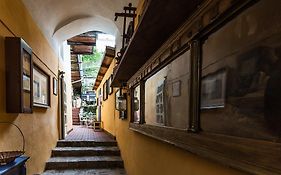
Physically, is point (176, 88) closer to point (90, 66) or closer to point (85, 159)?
point (85, 159)

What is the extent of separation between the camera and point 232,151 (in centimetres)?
85

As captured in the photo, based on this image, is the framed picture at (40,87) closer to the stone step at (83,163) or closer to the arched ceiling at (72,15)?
the arched ceiling at (72,15)

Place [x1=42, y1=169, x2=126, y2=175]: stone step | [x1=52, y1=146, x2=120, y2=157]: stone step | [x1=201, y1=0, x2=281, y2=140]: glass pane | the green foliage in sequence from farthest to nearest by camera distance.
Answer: the green foliage < [x1=52, y1=146, x2=120, y2=157]: stone step < [x1=42, y1=169, x2=126, y2=175]: stone step < [x1=201, y1=0, x2=281, y2=140]: glass pane

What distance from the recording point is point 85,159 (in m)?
4.73

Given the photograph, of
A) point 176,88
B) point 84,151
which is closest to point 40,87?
point 84,151

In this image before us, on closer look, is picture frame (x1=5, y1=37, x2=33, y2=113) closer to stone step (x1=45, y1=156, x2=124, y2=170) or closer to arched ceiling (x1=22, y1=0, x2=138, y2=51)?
arched ceiling (x1=22, y1=0, x2=138, y2=51)

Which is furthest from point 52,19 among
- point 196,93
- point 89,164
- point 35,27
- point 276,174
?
point 276,174

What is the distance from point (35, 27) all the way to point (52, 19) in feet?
2.55

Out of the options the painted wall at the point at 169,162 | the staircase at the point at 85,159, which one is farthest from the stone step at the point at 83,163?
the painted wall at the point at 169,162

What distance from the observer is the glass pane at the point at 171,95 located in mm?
1456

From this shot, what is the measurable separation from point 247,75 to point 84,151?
4.70m

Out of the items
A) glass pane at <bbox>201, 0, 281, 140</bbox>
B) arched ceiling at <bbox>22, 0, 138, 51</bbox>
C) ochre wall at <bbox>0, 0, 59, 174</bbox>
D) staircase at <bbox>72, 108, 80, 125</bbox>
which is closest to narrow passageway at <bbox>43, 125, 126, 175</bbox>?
ochre wall at <bbox>0, 0, 59, 174</bbox>

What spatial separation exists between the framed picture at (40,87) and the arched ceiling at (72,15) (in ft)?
2.21

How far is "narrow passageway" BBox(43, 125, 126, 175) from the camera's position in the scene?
4328mm
